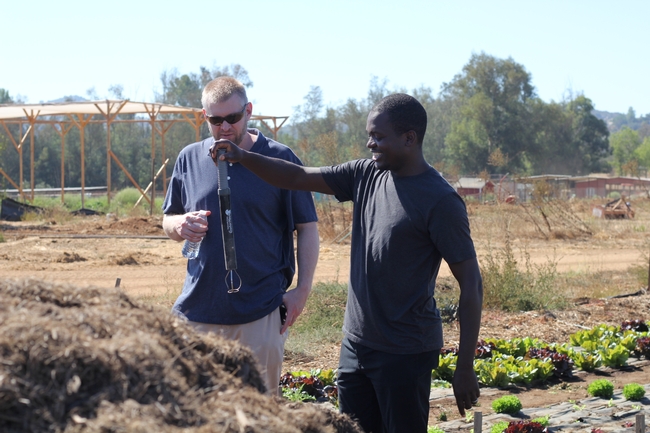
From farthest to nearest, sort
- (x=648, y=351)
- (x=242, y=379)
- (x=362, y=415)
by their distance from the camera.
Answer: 1. (x=648, y=351)
2. (x=362, y=415)
3. (x=242, y=379)

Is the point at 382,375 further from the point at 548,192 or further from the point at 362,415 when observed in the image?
the point at 548,192

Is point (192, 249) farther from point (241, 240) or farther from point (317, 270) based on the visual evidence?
point (317, 270)

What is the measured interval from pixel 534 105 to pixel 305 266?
59.1 m

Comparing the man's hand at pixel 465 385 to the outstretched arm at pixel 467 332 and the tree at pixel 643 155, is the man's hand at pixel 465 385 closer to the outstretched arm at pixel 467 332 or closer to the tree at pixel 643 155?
the outstretched arm at pixel 467 332

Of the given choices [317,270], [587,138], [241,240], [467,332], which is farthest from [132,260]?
[587,138]

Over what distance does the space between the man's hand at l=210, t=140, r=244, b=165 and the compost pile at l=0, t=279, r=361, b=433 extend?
1258mm

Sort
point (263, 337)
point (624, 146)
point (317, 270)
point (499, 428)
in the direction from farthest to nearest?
point (624, 146) → point (317, 270) → point (499, 428) → point (263, 337)

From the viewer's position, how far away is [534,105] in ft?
196

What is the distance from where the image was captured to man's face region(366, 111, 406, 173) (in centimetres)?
304

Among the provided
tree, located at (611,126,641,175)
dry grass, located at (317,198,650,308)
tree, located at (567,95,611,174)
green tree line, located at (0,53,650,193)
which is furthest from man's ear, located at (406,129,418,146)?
tree, located at (611,126,641,175)

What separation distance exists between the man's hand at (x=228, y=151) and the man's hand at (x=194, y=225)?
26 cm

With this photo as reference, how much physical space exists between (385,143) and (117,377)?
168 cm

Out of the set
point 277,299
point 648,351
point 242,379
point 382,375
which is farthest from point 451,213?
point 648,351

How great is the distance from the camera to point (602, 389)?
19.6 ft
